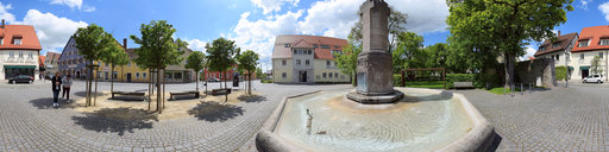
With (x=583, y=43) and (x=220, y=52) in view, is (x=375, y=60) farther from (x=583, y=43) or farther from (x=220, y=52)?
(x=583, y=43)

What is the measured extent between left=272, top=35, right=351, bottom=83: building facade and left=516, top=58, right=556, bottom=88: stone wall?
2391cm

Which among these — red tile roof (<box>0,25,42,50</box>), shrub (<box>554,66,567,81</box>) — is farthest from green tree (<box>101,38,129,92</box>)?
shrub (<box>554,66,567,81</box>)

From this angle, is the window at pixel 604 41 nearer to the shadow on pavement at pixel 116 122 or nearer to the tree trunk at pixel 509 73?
the tree trunk at pixel 509 73

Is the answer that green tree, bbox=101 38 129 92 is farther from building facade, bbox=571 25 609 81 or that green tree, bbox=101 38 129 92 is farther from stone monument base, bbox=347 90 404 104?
building facade, bbox=571 25 609 81

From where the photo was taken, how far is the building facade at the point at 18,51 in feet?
94.6

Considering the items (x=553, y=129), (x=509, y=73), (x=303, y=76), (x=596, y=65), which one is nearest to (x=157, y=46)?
(x=553, y=129)

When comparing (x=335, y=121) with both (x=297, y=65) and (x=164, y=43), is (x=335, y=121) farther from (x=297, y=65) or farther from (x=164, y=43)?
(x=297, y=65)

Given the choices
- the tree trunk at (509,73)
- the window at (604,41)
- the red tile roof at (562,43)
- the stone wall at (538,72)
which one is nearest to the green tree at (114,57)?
the tree trunk at (509,73)

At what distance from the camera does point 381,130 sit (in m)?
5.11

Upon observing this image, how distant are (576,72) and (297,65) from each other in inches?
1857

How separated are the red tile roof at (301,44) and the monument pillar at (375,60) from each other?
27.6 meters

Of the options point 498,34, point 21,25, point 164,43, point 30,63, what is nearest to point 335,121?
point 164,43

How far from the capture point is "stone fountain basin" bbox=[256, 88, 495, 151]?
12.6 feet

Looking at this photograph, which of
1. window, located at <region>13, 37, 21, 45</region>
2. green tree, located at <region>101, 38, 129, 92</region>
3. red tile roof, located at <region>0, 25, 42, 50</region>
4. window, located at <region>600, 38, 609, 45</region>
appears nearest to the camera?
green tree, located at <region>101, 38, 129, 92</region>
